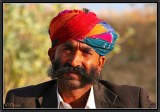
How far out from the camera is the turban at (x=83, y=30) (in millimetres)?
3639

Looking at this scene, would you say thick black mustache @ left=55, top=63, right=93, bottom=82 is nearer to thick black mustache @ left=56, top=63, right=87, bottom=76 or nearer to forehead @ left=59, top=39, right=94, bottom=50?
thick black mustache @ left=56, top=63, right=87, bottom=76

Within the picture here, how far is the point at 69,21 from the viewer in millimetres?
3707

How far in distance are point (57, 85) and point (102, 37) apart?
0.49 m

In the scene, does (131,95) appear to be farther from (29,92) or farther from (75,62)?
(29,92)

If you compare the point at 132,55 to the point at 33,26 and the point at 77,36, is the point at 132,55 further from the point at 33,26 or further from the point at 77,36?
the point at 77,36

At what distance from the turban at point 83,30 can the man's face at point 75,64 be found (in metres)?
0.05

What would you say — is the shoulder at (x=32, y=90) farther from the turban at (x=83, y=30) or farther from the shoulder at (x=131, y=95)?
the shoulder at (x=131, y=95)

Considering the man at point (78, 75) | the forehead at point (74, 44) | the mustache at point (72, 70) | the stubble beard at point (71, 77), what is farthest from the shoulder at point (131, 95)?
the forehead at point (74, 44)

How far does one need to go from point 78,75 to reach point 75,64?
99mm

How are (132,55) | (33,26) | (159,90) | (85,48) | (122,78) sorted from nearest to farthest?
(85,48), (159,90), (33,26), (122,78), (132,55)

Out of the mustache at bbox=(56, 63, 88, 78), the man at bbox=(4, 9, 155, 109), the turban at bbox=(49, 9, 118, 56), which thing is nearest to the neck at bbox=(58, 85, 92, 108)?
the man at bbox=(4, 9, 155, 109)

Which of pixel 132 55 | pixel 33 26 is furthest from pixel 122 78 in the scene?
pixel 33 26

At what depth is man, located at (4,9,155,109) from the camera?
11.7 feet

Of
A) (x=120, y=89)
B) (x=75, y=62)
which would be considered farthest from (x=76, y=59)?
(x=120, y=89)
